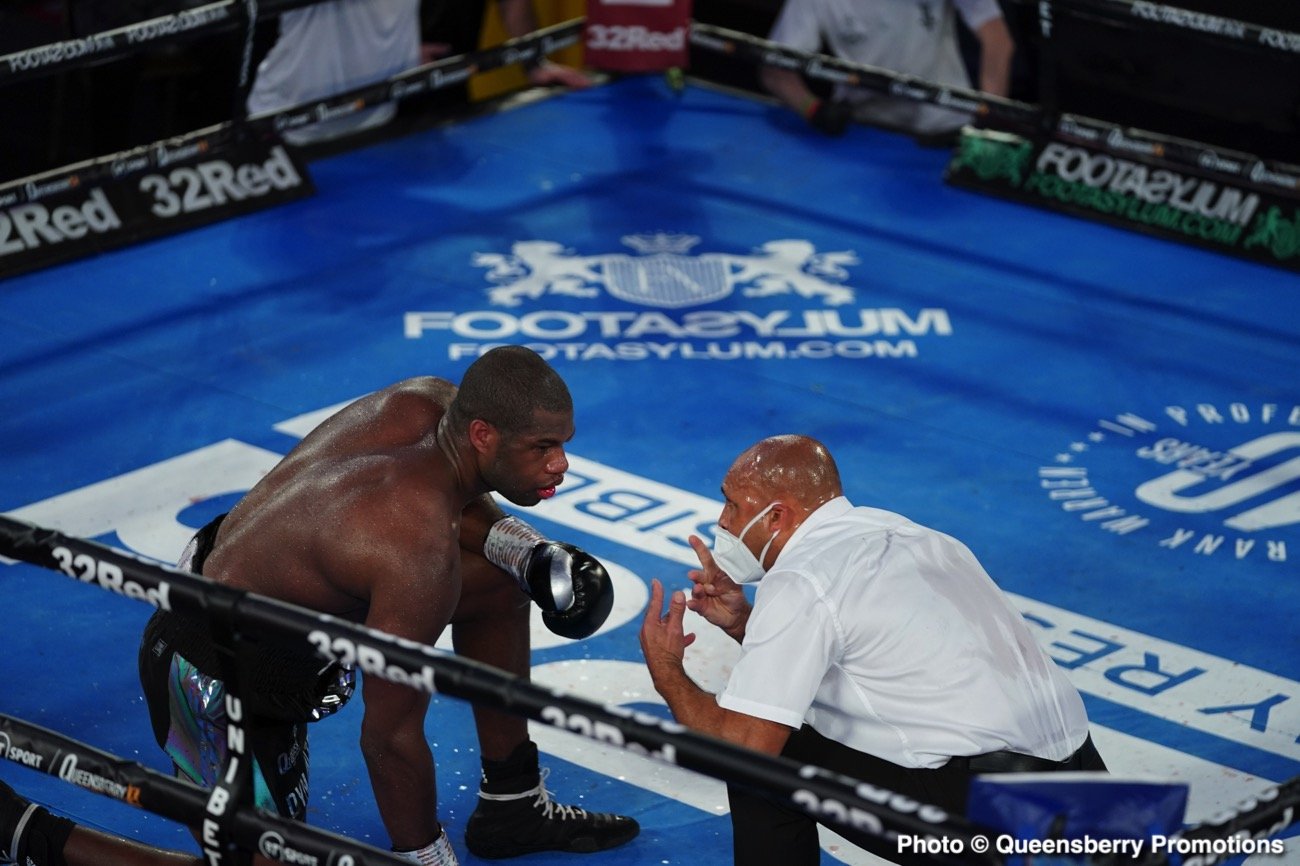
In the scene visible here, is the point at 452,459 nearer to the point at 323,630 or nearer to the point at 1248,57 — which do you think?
the point at 323,630

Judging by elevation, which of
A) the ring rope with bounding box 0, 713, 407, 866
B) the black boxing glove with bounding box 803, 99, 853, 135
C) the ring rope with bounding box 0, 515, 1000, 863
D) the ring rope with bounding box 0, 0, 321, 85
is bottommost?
the black boxing glove with bounding box 803, 99, 853, 135

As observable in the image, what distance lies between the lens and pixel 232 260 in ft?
24.2

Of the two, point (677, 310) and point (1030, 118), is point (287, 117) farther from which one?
point (1030, 118)

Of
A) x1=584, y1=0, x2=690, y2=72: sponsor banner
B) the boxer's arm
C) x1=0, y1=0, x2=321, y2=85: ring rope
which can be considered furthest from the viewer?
x1=584, y1=0, x2=690, y2=72: sponsor banner

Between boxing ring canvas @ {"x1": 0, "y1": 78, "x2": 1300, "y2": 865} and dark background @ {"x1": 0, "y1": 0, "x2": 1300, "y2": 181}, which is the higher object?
dark background @ {"x1": 0, "y1": 0, "x2": 1300, "y2": 181}

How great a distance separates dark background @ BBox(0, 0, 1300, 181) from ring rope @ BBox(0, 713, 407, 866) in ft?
15.9

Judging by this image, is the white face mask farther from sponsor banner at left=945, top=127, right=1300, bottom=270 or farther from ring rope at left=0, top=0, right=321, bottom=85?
sponsor banner at left=945, top=127, right=1300, bottom=270

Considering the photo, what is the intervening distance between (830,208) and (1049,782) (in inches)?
241

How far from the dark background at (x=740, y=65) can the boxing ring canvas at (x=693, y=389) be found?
0.88m

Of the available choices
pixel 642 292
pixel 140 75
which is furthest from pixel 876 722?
pixel 140 75

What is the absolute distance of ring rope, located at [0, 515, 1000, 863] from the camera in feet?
7.81

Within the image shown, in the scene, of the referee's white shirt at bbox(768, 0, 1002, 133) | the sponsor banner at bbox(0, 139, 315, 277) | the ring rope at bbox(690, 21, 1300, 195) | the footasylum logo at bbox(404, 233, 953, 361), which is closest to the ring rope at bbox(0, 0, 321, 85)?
the sponsor banner at bbox(0, 139, 315, 277)

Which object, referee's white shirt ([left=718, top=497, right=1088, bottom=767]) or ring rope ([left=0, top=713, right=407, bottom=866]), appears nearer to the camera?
ring rope ([left=0, top=713, right=407, bottom=866])

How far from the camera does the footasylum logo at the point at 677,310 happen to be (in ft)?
22.4
